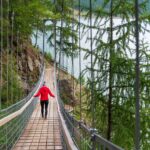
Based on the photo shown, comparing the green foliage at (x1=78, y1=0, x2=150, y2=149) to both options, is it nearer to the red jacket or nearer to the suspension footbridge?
the suspension footbridge

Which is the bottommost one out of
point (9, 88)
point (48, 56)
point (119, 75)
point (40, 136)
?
point (40, 136)

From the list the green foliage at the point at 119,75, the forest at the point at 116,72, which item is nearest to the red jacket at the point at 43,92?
the forest at the point at 116,72

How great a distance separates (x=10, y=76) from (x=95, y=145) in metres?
16.8

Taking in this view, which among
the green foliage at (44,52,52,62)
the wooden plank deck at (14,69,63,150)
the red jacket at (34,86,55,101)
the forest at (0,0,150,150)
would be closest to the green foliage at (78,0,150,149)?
the forest at (0,0,150,150)

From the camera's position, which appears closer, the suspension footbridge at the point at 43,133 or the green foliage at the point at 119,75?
the suspension footbridge at the point at 43,133

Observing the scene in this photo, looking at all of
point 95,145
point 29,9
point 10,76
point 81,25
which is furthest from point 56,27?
point 95,145

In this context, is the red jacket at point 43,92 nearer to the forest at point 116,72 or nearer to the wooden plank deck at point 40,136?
the wooden plank deck at point 40,136

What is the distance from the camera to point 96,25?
1142cm

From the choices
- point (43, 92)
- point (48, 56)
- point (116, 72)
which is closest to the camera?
point (116, 72)

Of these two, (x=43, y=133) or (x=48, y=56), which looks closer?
(x=43, y=133)

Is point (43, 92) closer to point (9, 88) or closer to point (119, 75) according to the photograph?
point (9, 88)

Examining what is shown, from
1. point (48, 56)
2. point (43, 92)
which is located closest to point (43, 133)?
point (43, 92)

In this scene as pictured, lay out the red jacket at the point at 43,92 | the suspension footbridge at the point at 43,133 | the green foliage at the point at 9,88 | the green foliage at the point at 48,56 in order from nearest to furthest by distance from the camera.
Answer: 1. the suspension footbridge at the point at 43,133
2. the red jacket at the point at 43,92
3. the green foliage at the point at 9,88
4. the green foliage at the point at 48,56

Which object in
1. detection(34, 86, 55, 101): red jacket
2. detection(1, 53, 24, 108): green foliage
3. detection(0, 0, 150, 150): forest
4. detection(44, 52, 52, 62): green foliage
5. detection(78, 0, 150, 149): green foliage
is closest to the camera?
detection(0, 0, 150, 150): forest
